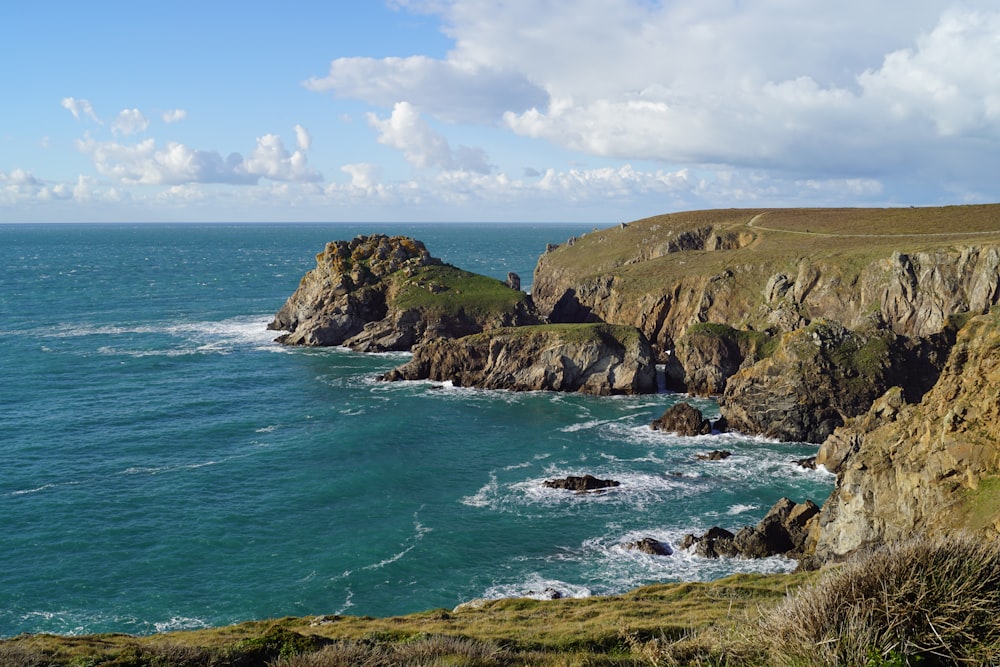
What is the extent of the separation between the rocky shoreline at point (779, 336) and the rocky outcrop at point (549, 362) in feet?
0.59

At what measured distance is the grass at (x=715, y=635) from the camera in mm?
14992

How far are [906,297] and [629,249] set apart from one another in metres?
65.3

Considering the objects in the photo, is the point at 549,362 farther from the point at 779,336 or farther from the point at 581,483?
the point at 581,483

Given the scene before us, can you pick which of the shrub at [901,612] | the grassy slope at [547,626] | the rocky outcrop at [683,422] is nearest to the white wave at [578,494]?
the rocky outcrop at [683,422]

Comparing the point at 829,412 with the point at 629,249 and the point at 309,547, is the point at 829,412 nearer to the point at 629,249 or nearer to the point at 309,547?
the point at 309,547

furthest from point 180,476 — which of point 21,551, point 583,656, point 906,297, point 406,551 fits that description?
point 906,297

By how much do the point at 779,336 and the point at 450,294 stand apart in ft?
162

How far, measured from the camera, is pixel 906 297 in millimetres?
89562

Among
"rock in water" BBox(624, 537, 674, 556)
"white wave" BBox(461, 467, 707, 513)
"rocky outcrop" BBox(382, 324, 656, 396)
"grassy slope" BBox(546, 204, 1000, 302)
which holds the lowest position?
"rock in water" BBox(624, 537, 674, 556)

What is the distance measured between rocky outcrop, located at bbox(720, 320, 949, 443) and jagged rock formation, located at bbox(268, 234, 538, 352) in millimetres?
43805

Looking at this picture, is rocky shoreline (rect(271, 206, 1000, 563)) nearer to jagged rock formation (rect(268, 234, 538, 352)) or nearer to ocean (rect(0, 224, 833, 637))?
jagged rock formation (rect(268, 234, 538, 352))

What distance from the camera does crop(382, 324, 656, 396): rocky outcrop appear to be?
292 ft

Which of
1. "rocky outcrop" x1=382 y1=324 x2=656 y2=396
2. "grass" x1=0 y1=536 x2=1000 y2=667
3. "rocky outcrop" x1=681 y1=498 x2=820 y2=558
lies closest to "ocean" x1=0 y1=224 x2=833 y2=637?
"rocky outcrop" x1=681 y1=498 x2=820 y2=558

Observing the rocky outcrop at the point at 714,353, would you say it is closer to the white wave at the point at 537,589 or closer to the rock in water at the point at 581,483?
the rock in water at the point at 581,483
